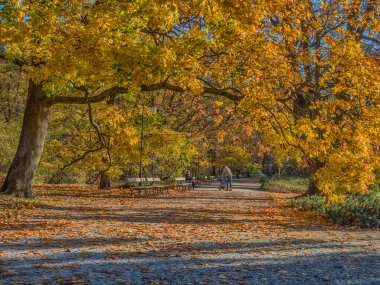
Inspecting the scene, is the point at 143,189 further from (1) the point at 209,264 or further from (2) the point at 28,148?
(1) the point at 209,264

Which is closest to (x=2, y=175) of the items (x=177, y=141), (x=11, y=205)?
(x=177, y=141)

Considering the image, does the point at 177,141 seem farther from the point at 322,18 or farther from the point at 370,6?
the point at 370,6

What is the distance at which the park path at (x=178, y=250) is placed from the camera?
18.4 feet

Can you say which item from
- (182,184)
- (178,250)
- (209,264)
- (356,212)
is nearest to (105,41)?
(178,250)

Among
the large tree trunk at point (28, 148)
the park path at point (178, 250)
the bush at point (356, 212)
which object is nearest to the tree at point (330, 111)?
the bush at point (356, 212)

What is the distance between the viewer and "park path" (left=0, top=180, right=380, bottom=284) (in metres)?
5.61

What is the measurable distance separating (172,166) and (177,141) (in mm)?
5801

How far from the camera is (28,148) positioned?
15344 millimetres

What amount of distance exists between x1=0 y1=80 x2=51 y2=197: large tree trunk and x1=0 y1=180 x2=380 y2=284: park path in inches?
117

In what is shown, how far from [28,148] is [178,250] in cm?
961

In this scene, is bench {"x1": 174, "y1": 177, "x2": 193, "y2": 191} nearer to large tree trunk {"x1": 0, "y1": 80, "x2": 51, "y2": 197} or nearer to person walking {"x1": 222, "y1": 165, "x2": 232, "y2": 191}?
person walking {"x1": 222, "y1": 165, "x2": 232, "y2": 191}

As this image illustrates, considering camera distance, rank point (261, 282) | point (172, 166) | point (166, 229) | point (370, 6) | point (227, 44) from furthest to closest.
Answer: point (172, 166)
point (370, 6)
point (227, 44)
point (166, 229)
point (261, 282)

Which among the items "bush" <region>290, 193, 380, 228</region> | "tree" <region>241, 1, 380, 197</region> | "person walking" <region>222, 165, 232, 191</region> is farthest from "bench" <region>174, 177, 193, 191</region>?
"bush" <region>290, 193, 380, 228</region>

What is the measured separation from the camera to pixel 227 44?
510 inches
